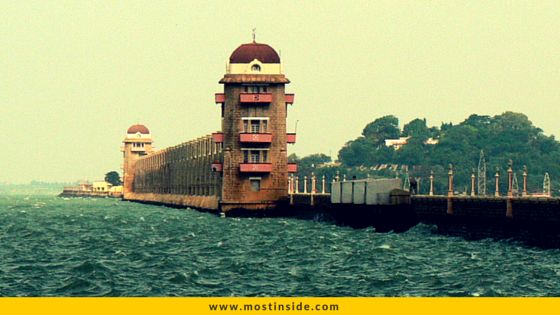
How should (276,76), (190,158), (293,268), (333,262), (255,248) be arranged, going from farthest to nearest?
(190,158) → (276,76) → (255,248) → (333,262) → (293,268)

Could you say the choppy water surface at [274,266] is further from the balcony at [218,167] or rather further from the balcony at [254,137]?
the balcony at [218,167]

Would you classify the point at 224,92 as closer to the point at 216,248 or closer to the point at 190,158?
the point at 190,158

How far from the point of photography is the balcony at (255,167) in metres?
132

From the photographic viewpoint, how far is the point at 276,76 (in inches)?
5212

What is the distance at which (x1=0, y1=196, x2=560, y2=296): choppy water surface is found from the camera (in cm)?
4431

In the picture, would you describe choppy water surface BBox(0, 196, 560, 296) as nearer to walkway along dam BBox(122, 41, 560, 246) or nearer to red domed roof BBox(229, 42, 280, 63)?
walkway along dam BBox(122, 41, 560, 246)

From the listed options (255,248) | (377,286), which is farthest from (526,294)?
(255,248)

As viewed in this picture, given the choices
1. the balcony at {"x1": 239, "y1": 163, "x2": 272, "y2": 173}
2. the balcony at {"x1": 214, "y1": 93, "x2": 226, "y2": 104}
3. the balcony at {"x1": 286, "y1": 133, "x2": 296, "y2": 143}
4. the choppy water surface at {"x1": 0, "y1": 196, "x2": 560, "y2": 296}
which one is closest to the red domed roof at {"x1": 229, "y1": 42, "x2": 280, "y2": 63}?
the balcony at {"x1": 214, "y1": 93, "x2": 226, "y2": 104}

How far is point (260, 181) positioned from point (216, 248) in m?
64.8

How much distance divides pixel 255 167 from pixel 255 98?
818cm

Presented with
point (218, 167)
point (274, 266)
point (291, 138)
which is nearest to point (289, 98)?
point (291, 138)

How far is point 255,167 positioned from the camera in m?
132

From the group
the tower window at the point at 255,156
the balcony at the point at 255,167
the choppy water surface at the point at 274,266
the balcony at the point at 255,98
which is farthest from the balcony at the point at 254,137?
the choppy water surface at the point at 274,266

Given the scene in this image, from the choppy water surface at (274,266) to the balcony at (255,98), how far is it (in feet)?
162
